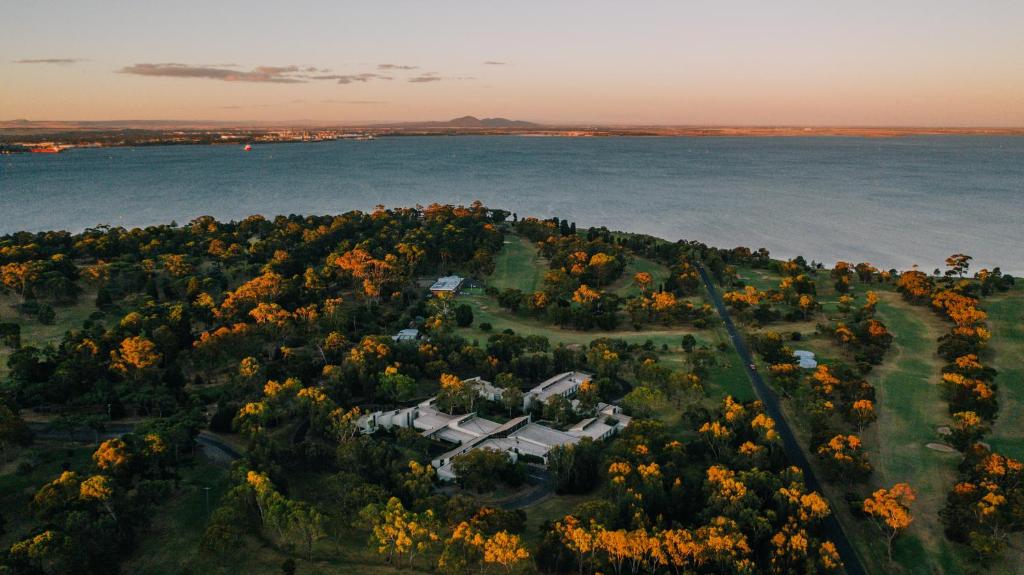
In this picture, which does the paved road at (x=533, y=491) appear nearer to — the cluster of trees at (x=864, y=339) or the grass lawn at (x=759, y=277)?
the cluster of trees at (x=864, y=339)

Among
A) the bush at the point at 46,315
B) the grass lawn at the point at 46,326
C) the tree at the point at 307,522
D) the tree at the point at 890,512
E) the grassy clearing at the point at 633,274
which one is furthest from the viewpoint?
the grassy clearing at the point at 633,274

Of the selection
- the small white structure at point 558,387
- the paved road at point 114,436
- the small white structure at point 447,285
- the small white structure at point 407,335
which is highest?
the small white structure at point 447,285

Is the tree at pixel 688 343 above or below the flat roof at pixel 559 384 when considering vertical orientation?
above

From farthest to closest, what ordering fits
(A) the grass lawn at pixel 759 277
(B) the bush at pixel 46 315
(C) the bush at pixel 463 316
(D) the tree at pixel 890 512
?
(A) the grass lawn at pixel 759 277, (C) the bush at pixel 463 316, (B) the bush at pixel 46 315, (D) the tree at pixel 890 512

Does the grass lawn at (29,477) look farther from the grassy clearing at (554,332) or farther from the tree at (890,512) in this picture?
the tree at (890,512)

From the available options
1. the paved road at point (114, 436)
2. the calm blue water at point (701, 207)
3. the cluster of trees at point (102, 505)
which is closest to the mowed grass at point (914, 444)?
the cluster of trees at point (102, 505)

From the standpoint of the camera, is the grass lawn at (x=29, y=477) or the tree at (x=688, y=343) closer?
the grass lawn at (x=29, y=477)

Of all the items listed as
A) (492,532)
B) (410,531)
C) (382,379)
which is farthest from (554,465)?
(382,379)
